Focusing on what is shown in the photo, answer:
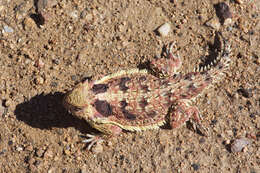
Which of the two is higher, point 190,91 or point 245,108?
point 190,91

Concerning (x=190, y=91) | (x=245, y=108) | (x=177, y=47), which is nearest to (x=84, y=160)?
(x=190, y=91)

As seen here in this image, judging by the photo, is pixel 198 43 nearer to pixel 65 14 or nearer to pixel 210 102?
pixel 210 102

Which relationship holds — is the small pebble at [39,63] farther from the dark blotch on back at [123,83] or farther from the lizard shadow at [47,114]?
the dark blotch on back at [123,83]

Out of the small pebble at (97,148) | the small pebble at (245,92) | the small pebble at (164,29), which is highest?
the small pebble at (164,29)

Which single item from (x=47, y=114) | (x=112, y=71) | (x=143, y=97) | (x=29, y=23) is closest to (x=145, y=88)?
(x=143, y=97)

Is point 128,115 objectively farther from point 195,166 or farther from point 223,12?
point 223,12

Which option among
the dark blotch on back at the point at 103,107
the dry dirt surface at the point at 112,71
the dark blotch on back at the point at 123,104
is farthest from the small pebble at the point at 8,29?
the dark blotch on back at the point at 123,104

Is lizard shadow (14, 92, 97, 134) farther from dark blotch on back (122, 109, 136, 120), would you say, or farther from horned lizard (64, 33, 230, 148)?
dark blotch on back (122, 109, 136, 120)
